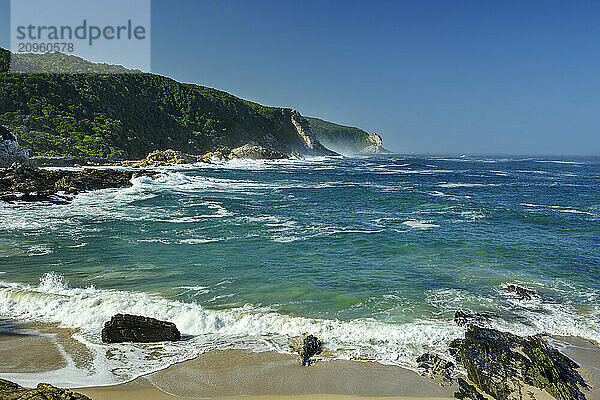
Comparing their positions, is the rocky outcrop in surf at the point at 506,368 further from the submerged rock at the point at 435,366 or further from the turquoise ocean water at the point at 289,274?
the turquoise ocean water at the point at 289,274

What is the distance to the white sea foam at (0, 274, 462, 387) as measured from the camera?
770 centimetres

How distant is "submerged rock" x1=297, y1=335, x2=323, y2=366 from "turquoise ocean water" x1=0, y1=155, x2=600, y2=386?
355mm

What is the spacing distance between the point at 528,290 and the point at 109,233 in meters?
Answer: 18.7

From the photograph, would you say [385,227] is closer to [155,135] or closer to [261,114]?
[155,135]

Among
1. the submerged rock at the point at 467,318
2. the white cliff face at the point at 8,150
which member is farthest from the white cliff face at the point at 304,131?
the submerged rock at the point at 467,318

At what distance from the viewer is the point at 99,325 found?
31.3ft

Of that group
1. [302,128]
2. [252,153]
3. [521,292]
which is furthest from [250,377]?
[302,128]

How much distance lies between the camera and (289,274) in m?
13.9

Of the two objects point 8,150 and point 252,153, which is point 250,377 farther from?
point 252,153

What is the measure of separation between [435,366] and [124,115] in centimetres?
10581

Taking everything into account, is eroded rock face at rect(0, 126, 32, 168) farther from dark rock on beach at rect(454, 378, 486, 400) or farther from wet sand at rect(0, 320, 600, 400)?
dark rock on beach at rect(454, 378, 486, 400)

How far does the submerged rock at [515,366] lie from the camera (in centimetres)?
713

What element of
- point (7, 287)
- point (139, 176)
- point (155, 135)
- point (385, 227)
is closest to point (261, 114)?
point (155, 135)

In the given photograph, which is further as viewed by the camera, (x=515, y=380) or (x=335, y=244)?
(x=335, y=244)
